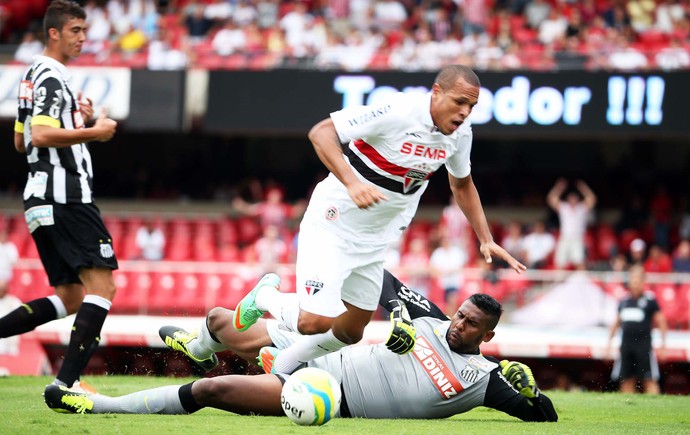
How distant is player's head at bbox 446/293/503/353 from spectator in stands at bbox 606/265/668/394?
645 centimetres

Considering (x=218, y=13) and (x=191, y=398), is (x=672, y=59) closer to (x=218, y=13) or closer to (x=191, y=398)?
(x=218, y=13)

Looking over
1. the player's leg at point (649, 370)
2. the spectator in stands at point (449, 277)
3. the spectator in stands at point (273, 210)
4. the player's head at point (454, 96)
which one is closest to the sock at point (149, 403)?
the player's head at point (454, 96)

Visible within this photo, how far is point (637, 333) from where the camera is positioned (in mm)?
12555

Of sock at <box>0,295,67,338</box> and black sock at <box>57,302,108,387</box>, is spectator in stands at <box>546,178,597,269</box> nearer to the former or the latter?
sock at <box>0,295,67,338</box>

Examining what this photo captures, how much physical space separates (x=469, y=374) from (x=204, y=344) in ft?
5.96

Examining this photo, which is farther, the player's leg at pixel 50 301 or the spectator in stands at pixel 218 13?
the spectator in stands at pixel 218 13

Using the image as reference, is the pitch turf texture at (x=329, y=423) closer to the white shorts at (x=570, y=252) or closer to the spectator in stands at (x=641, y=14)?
the white shorts at (x=570, y=252)

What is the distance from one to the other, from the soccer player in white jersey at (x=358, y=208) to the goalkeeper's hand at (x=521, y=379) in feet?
2.23

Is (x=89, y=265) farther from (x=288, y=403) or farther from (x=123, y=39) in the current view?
(x=123, y=39)

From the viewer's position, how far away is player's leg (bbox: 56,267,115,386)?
6.42 metres

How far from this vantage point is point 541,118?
56.0 feet

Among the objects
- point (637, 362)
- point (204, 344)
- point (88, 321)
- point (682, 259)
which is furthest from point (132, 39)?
point (88, 321)

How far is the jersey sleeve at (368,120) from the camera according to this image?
609 centimetres

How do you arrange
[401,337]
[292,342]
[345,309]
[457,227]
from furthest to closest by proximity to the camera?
1. [457,227]
2. [292,342]
3. [345,309]
4. [401,337]
